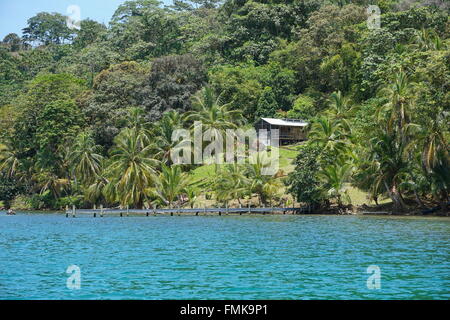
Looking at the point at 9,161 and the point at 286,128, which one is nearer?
the point at 286,128

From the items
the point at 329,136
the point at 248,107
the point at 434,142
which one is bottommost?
the point at 434,142

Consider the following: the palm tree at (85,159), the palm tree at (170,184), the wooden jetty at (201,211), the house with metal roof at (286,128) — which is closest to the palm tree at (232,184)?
the wooden jetty at (201,211)

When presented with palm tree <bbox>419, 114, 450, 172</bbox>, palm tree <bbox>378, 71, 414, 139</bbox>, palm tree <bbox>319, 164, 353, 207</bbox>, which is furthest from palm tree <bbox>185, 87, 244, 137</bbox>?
palm tree <bbox>419, 114, 450, 172</bbox>

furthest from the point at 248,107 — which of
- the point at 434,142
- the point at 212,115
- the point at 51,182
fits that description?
the point at 434,142

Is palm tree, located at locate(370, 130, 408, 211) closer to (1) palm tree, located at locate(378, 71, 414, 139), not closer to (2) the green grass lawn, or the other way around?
(1) palm tree, located at locate(378, 71, 414, 139)

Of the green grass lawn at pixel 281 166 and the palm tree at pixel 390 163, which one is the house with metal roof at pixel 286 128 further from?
the palm tree at pixel 390 163

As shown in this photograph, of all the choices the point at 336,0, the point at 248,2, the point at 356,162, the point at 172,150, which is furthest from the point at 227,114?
the point at 336,0

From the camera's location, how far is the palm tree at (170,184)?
60.3m

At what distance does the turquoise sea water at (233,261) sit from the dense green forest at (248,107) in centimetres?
922

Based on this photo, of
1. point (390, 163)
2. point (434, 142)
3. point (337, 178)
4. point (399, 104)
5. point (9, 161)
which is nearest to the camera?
point (434, 142)

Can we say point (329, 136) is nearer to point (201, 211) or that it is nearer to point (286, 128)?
point (201, 211)

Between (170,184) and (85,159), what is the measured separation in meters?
12.1

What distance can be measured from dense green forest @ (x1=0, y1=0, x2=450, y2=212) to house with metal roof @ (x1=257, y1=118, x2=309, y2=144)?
1.46 meters

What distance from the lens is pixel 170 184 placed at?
60.5 metres
